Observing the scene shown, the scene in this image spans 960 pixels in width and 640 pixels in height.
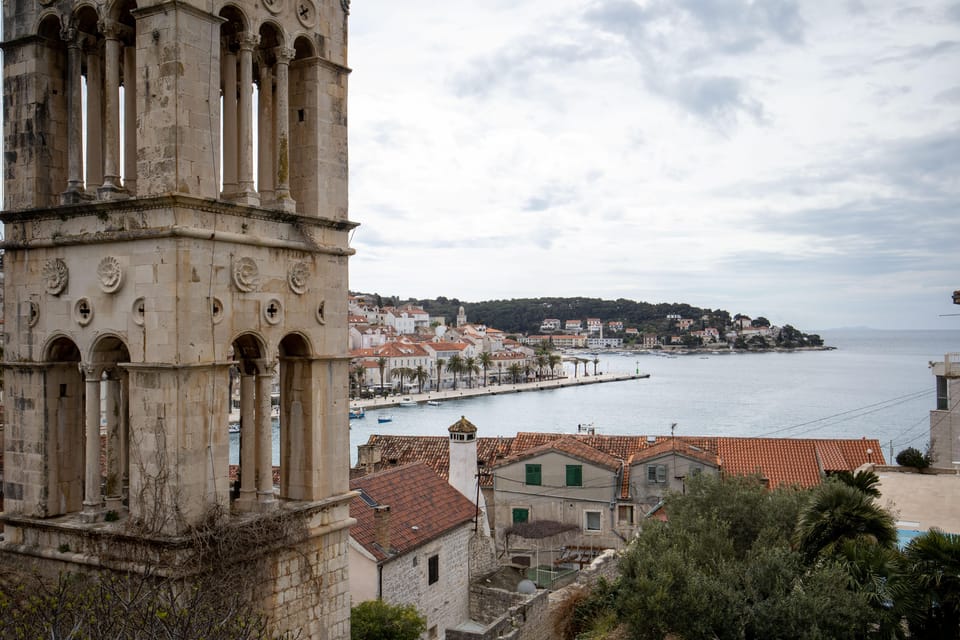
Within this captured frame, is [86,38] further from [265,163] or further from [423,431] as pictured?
[423,431]

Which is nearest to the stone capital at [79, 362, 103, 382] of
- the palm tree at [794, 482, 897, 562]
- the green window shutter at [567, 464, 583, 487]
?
the palm tree at [794, 482, 897, 562]

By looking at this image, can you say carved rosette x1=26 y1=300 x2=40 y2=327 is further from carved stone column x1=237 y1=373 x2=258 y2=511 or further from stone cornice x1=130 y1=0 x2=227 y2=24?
stone cornice x1=130 y1=0 x2=227 y2=24

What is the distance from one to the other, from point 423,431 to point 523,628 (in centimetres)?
7599

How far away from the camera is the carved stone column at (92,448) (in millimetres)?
10156

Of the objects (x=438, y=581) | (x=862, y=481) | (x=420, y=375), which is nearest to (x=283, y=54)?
(x=862, y=481)

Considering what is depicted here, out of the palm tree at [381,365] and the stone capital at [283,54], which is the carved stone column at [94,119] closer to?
the stone capital at [283,54]

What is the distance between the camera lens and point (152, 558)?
950cm

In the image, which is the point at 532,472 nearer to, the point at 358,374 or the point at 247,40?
the point at 247,40

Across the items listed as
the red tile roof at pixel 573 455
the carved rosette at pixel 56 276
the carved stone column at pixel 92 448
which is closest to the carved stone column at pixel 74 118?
the carved rosette at pixel 56 276

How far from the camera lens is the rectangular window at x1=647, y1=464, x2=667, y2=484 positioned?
32.1 m

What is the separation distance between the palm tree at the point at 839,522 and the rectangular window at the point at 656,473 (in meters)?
18.2

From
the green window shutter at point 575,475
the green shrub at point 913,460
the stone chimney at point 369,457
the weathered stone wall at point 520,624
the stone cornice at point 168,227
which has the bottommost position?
the weathered stone wall at point 520,624

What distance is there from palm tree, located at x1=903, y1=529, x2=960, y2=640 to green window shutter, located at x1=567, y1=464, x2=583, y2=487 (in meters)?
20.8

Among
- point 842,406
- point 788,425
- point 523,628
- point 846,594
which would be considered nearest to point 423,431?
point 788,425
